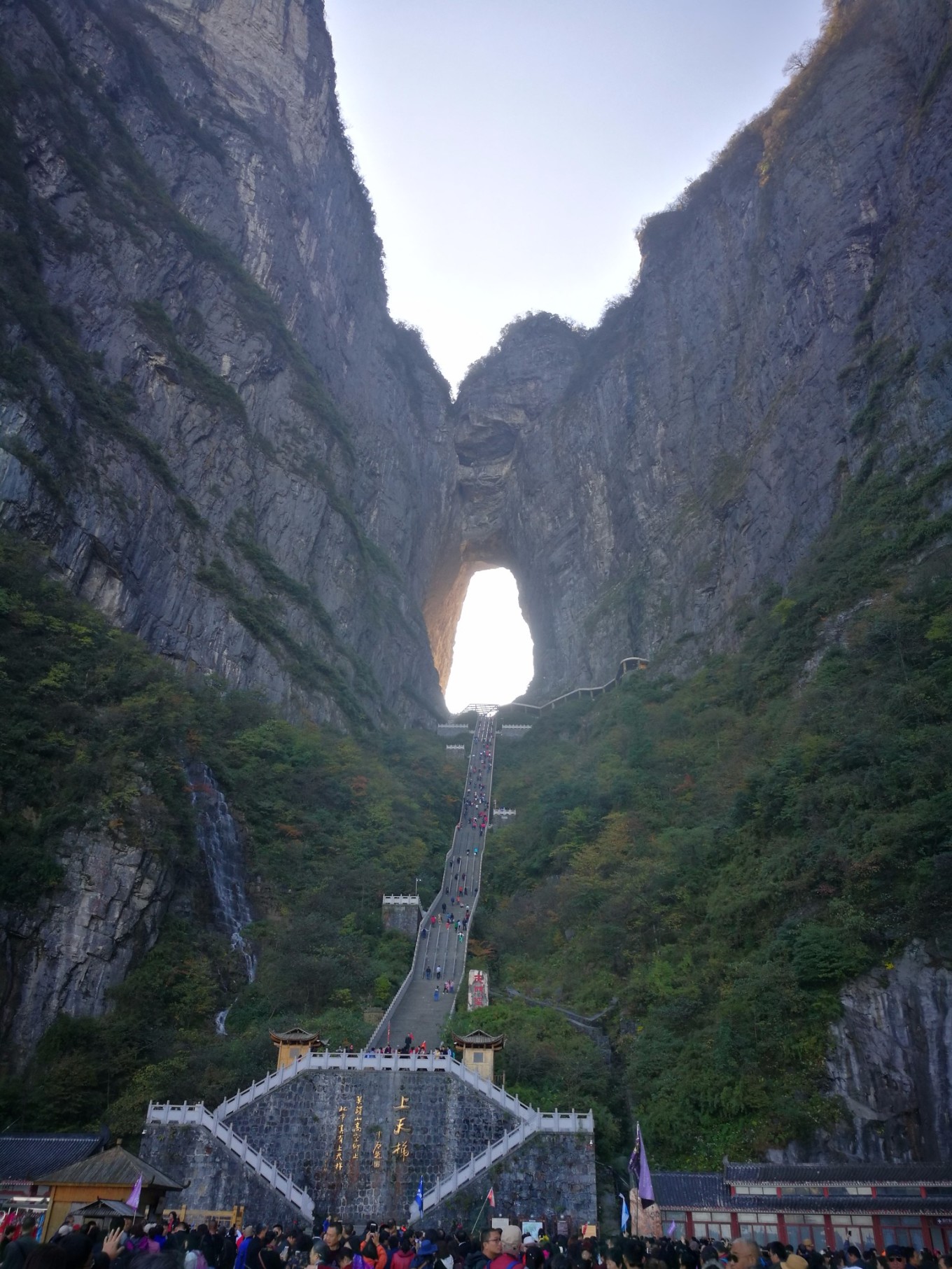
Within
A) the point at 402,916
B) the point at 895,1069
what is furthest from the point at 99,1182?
the point at 402,916

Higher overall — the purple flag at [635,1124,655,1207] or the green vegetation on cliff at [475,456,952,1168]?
the green vegetation on cliff at [475,456,952,1168]

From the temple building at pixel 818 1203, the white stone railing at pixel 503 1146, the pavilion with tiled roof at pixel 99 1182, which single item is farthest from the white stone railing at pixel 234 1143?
the temple building at pixel 818 1203

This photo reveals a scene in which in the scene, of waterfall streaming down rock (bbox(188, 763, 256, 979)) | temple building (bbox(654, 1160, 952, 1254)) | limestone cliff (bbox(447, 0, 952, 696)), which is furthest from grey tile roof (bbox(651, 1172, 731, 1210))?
limestone cliff (bbox(447, 0, 952, 696))

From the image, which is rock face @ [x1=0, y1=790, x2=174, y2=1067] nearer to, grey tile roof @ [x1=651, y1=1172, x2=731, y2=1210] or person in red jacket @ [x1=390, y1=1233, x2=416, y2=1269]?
grey tile roof @ [x1=651, y1=1172, x2=731, y2=1210]

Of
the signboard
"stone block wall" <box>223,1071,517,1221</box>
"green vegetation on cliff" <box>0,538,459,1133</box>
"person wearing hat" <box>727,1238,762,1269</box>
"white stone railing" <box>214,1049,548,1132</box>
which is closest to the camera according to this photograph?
"person wearing hat" <box>727,1238,762,1269</box>

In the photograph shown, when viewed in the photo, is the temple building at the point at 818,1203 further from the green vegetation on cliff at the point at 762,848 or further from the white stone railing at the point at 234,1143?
the white stone railing at the point at 234,1143

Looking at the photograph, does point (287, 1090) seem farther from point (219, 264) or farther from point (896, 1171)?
point (219, 264)

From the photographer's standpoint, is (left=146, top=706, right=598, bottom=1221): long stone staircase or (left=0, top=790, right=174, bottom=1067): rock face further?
(left=0, top=790, right=174, bottom=1067): rock face
